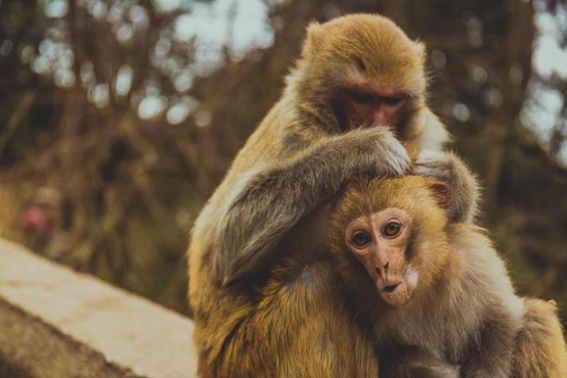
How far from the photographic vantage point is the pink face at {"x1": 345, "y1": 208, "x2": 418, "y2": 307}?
8.89 feet

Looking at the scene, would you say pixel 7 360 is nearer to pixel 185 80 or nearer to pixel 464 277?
pixel 464 277

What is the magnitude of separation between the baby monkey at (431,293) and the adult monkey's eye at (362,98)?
0.78 metres

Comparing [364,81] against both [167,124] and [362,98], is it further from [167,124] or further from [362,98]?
[167,124]

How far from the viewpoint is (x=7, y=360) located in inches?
173

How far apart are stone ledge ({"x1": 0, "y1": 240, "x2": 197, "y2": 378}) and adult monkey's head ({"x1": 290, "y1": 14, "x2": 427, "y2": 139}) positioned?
1576 mm

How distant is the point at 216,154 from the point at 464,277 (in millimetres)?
5684

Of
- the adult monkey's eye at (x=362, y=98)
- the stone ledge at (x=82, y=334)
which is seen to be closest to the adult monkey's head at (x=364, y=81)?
the adult monkey's eye at (x=362, y=98)

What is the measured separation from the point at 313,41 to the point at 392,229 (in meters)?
1.69

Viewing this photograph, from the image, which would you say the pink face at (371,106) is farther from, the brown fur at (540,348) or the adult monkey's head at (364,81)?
the brown fur at (540,348)

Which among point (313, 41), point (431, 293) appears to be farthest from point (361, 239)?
point (313, 41)

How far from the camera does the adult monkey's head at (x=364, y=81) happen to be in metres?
3.72

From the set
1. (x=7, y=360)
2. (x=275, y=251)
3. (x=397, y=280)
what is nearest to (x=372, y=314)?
(x=397, y=280)

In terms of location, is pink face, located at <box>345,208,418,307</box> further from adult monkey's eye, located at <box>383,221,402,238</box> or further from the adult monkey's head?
the adult monkey's head

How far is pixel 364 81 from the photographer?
12.2 feet
